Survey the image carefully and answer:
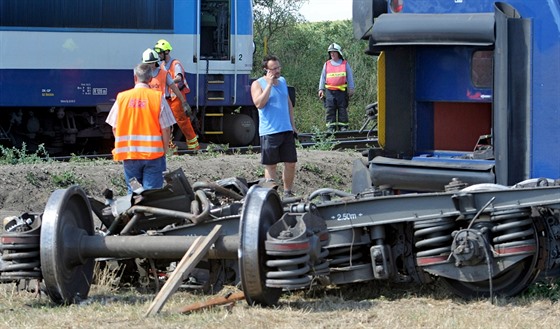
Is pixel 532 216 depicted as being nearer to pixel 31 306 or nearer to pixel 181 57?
pixel 31 306

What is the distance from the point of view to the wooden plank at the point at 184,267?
7.50m

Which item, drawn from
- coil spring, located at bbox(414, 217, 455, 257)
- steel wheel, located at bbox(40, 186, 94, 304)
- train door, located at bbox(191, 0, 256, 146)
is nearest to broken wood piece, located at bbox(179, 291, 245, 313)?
steel wheel, located at bbox(40, 186, 94, 304)

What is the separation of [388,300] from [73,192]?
228 cm

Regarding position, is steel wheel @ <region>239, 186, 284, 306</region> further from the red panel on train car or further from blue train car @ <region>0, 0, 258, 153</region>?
blue train car @ <region>0, 0, 258, 153</region>

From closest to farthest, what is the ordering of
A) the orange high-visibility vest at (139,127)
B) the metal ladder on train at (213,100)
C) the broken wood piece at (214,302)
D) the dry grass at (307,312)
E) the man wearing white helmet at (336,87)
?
the dry grass at (307,312) → the broken wood piece at (214,302) → the orange high-visibility vest at (139,127) → the metal ladder on train at (213,100) → the man wearing white helmet at (336,87)

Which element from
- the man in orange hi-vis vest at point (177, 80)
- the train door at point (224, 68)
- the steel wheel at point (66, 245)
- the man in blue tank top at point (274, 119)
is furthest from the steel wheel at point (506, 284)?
the train door at point (224, 68)

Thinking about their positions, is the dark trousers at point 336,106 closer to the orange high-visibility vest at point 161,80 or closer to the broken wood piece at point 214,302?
the orange high-visibility vest at point 161,80

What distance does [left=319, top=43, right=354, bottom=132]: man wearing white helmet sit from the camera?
20.8 metres

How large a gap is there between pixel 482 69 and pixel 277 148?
12.3ft

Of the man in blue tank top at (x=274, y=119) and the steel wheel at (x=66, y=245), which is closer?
the steel wheel at (x=66, y=245)

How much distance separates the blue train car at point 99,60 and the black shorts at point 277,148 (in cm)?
692

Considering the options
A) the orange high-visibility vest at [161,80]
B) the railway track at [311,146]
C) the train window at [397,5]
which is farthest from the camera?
the railway track at [311,146]

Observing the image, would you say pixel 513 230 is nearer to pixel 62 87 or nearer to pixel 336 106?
pixel 62 87

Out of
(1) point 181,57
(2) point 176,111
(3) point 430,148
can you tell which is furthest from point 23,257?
(1) point 181,57
